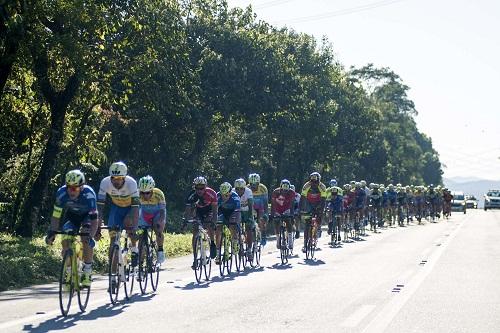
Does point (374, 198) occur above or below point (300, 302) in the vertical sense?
above

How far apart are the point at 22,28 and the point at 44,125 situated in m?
10.1

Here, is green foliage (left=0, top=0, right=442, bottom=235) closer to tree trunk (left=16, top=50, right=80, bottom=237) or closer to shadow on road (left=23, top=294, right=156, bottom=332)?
tree trunk (left=16, top=50, right=80, bottom=237)

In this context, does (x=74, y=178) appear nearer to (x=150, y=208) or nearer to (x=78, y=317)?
(x=78, y=317)

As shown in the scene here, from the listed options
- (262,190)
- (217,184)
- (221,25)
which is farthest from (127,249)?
(217,184)

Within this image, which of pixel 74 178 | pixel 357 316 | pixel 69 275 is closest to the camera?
pixel 357 316

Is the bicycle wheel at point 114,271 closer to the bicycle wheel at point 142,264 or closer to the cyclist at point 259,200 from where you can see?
the bicycle wheel at point 142,264

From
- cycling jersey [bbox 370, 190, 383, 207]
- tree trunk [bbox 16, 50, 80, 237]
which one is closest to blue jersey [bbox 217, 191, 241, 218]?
tree trunk [bbox 16, 50, 80, 237]

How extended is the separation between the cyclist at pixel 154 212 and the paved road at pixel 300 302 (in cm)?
85

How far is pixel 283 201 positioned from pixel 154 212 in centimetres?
709

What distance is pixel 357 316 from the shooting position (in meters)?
10.9

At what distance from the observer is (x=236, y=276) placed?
16.9m

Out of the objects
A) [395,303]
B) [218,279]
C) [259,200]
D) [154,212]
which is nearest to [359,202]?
[259,200]

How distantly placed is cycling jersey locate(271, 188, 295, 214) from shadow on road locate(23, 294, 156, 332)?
8.28 meters

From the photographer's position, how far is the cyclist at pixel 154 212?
45.8ft
